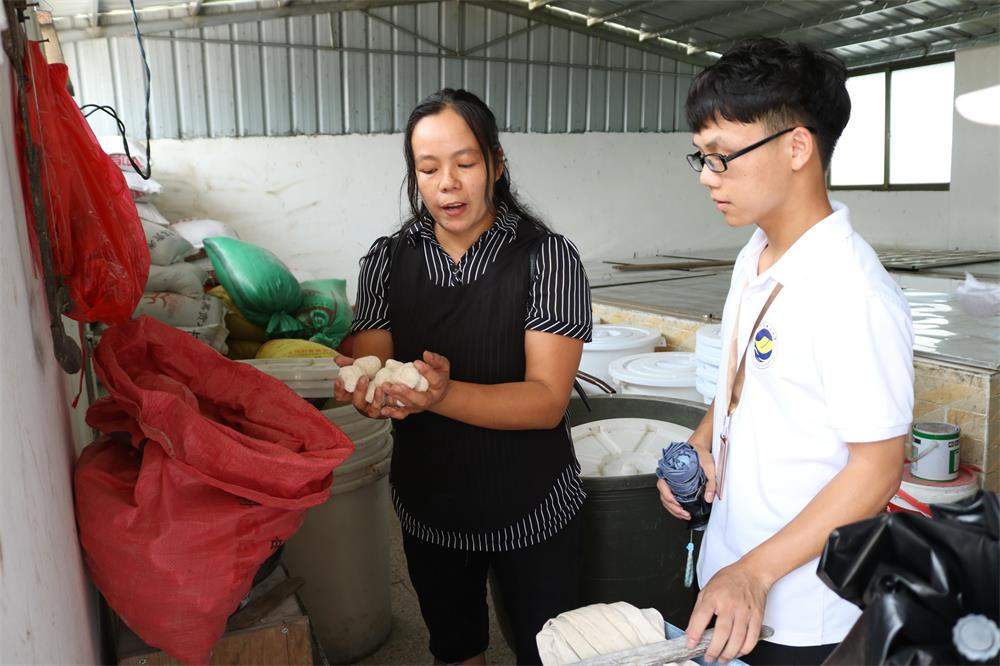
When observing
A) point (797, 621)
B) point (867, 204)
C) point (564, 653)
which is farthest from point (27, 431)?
point (867, 204)

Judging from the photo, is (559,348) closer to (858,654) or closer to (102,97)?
(858,654)

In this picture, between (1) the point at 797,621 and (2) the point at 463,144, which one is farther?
(2) the point at 463,144

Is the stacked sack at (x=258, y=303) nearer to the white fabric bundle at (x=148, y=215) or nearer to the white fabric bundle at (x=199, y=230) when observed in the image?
the white fabric bundle at (x=148, y=215)

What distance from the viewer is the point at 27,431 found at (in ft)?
2.87

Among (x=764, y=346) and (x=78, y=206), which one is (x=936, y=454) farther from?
(x=78, y=206)

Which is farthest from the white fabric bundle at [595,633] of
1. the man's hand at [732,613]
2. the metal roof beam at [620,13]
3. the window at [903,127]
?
the window at [903,127]

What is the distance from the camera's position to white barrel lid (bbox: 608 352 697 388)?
298cm

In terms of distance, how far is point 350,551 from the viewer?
6.91 feet

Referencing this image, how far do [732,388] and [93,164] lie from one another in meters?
1.04

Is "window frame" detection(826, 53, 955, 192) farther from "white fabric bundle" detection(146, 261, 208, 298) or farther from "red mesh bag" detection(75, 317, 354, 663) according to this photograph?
"red mesh bag" detection(75, 317, 354, 663)

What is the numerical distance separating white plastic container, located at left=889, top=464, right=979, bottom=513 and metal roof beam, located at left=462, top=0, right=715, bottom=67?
19.8 feet

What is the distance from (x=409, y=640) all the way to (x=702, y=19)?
7077mm

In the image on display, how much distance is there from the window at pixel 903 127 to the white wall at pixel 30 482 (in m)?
8.20

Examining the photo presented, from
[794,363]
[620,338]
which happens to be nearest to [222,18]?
[620,338]
